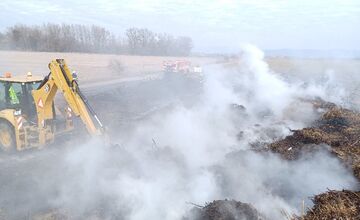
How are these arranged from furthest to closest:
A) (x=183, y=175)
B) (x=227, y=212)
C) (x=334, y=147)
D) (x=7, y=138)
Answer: (x=7, y=138)
(x=334, y=147)
(x=183, y=175)
(x=227, y=212)

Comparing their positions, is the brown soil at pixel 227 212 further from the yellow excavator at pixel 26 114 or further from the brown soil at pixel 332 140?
the yellow excavator at pixel 26 114

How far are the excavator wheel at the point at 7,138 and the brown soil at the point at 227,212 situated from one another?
23.2ft

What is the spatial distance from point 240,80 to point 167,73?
26.8 ft

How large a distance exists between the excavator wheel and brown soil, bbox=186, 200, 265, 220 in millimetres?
7074

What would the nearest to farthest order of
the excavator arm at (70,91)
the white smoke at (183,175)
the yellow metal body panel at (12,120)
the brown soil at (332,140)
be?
the white smoke at (183,175) → the excavator arm at (70,91) → the brown soil at (332,140) → the yellow metal body panel at (12,120)

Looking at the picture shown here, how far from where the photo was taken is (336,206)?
661 centimetres

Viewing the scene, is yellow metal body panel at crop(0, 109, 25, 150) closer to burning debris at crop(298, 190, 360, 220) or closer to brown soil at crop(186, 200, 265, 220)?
brown soil at crop(186, 200, 265, 220)

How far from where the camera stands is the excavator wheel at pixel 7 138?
1145 cm

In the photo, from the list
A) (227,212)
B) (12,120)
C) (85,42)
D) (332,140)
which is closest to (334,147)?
(332,140)

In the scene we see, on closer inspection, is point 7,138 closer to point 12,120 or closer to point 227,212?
point 12,120

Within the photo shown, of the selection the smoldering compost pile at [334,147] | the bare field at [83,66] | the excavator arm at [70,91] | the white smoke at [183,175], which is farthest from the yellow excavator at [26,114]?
the bare field at [83,66]

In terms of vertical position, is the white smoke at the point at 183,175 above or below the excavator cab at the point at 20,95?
below

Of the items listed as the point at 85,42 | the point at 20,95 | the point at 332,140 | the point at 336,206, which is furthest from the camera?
the point at 85,42

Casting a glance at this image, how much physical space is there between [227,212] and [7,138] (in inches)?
320
